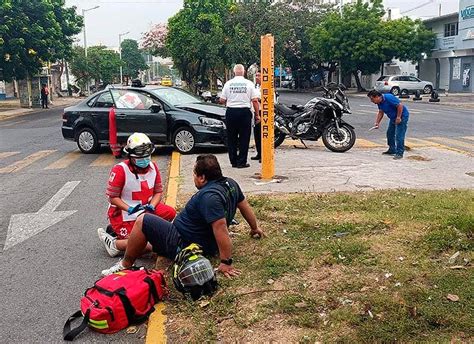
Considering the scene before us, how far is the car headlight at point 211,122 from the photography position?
12.0 m

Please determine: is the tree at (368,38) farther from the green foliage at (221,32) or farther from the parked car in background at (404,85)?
the green foliage at (221,32)

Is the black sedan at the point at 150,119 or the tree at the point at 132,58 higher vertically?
the tree at the point at 132,58

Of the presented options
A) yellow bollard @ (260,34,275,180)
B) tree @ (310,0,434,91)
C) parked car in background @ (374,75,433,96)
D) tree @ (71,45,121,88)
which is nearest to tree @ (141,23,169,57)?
tree @ (71,45,121,88)

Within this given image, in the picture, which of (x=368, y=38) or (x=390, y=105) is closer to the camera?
(x=390, y=105)

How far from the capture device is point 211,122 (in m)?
12.0

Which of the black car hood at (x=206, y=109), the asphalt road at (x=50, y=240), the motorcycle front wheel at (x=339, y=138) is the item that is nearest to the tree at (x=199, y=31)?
the asphalt road at (x=50, y=240)

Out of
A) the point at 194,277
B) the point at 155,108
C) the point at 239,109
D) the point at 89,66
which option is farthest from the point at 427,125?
the point at 89,66

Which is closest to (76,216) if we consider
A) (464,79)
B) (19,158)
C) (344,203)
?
(344,203)

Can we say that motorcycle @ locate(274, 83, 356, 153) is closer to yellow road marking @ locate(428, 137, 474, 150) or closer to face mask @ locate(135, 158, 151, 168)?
yellow road marking @ locate(428, 137, 474, 150)

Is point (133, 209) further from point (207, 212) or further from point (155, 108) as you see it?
point (155, 108)

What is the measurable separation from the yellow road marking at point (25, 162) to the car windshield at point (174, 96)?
3.29 meters

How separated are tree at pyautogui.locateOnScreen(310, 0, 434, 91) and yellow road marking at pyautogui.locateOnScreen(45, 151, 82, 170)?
35.1 metres

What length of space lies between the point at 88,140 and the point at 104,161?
136 centimetres

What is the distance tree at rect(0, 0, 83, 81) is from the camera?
3178 cm
